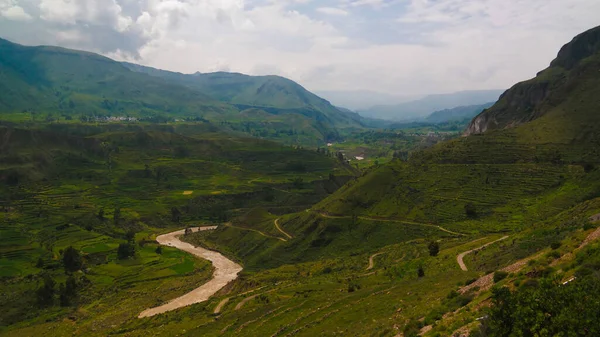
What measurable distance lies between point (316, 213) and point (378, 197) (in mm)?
21311

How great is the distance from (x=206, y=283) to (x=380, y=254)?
48686mm

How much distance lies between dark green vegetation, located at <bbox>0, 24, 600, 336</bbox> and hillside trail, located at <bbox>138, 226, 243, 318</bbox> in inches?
149

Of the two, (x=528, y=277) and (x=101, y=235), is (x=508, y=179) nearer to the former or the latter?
(x=528, y=277)

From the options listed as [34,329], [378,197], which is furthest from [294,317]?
[378,197]

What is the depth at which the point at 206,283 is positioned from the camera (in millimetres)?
114812

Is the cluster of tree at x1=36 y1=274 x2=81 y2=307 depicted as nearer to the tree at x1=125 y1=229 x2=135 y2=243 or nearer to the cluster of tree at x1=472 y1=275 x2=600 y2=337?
the tree at x1=125 y1=229 x2=135 y2=243

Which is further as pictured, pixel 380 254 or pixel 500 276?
pixel 380 254

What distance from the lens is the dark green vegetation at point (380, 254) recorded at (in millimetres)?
32062

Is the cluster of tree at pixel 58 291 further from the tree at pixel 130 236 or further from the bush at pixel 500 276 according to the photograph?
the bush at pixel 500 276

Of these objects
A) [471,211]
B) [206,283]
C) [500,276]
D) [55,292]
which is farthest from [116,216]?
[500,276]

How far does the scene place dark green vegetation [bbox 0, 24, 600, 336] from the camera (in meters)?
32.1

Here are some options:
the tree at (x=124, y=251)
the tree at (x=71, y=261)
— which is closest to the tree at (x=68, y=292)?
Result: the tree at (x=71, y=261)

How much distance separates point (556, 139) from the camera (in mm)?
141125

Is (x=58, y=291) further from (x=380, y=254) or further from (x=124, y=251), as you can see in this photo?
(x=380, y=254)
